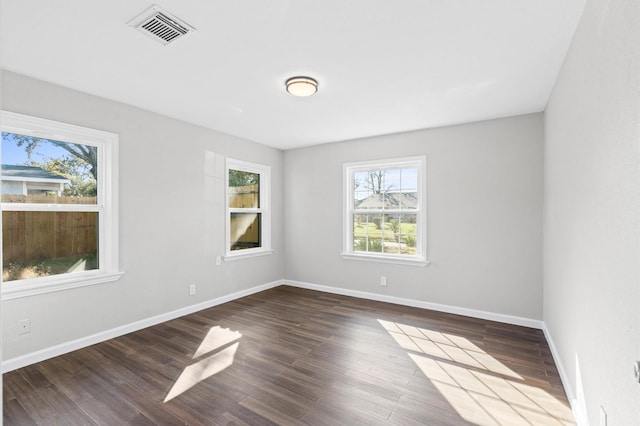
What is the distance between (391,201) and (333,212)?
38.3 inches

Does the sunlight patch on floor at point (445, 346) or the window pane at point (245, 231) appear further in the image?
the window pane at point (245, 231)

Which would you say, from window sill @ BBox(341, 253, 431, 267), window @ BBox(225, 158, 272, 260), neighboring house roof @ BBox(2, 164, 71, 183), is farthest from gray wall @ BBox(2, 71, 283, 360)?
window sill @ BBox(341, 253, 431, 267)

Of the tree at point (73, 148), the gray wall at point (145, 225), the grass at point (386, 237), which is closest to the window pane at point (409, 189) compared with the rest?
the grass at point (386, 237)

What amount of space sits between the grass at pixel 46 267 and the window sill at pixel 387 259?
328cm

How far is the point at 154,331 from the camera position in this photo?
3.42m

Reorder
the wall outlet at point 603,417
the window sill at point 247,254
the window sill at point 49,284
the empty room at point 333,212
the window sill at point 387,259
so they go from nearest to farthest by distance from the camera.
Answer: the wall outlet at point 603,417 < the empty room at point 333,212 < the window sill at point 49,284 < the window sill at point 387,259 < the window sill at point 247,254

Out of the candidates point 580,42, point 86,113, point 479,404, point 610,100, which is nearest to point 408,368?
point 479,404

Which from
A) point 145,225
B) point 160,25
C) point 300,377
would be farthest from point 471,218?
point 145,225

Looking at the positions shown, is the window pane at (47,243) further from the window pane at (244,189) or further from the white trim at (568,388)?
the white trim at (568,388)

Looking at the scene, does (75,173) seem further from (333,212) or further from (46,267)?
(333,212)

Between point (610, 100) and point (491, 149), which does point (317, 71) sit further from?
point (491, 149)

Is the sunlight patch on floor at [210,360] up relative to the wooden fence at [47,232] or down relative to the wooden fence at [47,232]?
down

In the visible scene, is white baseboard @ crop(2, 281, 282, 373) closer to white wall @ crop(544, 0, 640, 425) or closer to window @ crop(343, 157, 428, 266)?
window @ crop(343, 157, 428, 266)

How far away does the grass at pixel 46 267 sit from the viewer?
8.78 feet
